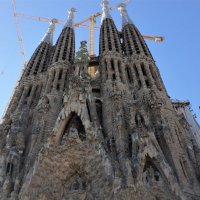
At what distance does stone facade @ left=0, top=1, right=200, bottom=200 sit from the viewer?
53.8 ft

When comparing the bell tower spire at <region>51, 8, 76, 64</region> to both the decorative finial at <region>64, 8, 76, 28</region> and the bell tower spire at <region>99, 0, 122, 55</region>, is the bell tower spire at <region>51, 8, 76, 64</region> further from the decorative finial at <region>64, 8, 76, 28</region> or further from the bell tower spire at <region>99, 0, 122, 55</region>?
the bell tower spire at <region>99, 0, 122, 55</region>

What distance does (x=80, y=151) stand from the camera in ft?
61.2

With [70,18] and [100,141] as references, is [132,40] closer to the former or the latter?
[70,18]

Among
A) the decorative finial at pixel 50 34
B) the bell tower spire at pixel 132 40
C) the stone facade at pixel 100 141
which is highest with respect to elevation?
the decorative finial at pixel 50 34

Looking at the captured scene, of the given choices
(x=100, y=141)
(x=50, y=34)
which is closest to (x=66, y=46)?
(x=50, y=34)

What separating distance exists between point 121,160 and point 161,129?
3.66 m

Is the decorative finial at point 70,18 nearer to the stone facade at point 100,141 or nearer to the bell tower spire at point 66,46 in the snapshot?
the bell tower spire at point 66,46

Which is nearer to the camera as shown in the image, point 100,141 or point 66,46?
point 100,141

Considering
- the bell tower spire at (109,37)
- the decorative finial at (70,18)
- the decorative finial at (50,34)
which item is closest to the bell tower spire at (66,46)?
the decorative finial at (70,18)

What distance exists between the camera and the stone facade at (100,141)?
16391 mm

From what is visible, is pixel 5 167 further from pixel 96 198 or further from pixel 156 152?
pixel 156 152

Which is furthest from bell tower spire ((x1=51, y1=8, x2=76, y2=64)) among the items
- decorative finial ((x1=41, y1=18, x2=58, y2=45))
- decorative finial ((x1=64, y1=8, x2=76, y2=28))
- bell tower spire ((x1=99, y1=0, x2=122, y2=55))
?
bell tower spire ((x1=99, y1=0, x2=122, y2=55))

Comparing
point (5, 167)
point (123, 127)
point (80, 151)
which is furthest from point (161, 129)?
point (5, 167)

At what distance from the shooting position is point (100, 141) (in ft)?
60.7
